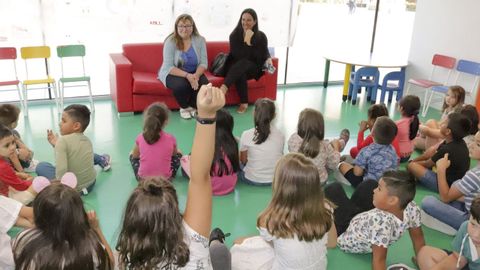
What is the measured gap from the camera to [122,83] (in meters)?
5.20

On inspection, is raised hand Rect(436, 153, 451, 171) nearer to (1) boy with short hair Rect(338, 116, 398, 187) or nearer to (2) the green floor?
(1) boy with short hair Rect(338, 116, 398, 187)

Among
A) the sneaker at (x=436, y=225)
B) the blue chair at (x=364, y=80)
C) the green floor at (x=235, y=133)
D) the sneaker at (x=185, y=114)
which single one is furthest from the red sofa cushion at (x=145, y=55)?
the sneaker at (x=436, y=225)

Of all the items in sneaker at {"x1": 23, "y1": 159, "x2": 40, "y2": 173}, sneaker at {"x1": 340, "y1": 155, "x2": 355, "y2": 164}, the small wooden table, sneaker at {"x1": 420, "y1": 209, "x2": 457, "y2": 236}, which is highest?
the small wooden table

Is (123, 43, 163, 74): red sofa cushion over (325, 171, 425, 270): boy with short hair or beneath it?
over

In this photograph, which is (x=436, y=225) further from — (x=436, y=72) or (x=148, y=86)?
(x=436, y=72)

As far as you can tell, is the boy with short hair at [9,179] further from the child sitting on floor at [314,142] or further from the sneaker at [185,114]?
the sneaker at [185,114]

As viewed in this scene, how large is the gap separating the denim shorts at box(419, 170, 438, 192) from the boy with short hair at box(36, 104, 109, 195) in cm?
273

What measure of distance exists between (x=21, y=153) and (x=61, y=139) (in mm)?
583

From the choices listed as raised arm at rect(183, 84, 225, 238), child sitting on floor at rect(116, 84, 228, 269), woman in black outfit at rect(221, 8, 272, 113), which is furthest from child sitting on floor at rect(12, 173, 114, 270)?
woman in black outfit at rect(221, 8, 272, 113)

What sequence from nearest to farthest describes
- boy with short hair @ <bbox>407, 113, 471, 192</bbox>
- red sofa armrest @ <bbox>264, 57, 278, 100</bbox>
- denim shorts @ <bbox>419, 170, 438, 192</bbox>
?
boy with short hair @ <bbox>407, 113, 471, 192</bbox>, denim shorts @ <bbox>419, 170, 438, 192</bbox>, red sofa armrest @ <bbox>264, 57, 278, 100</bbox>

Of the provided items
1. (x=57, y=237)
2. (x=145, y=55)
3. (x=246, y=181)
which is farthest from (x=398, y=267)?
(x=145, y=55)

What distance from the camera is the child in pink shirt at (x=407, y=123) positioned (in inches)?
157

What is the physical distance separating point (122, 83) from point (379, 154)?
310 cm

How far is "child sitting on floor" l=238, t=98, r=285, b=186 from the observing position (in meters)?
3.55
